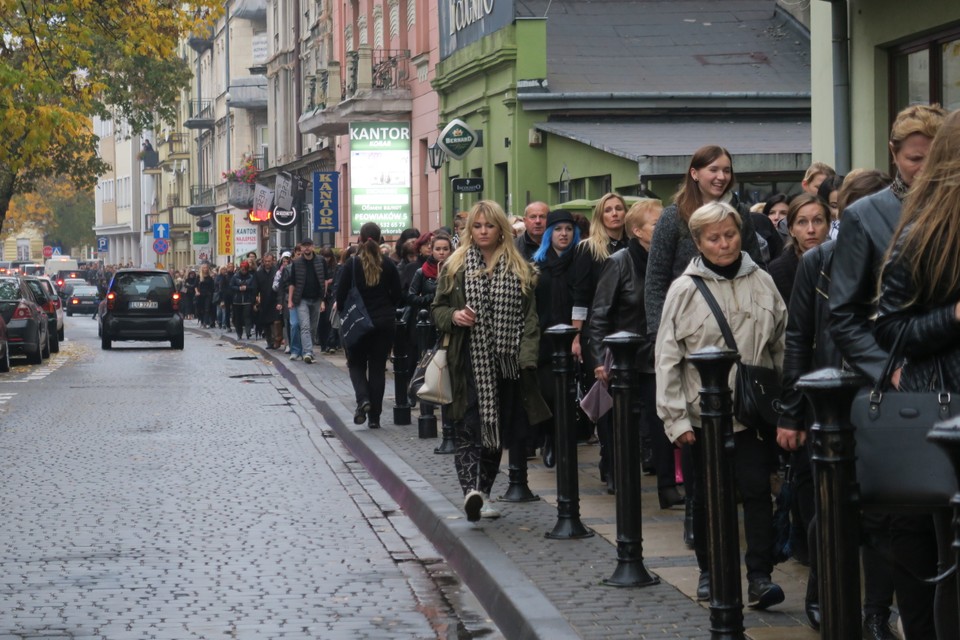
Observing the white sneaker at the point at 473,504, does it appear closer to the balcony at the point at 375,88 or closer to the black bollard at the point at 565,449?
the black bollard at the point at 565,449

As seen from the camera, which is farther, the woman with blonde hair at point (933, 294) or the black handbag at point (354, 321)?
the black handbag at point (354, 321)

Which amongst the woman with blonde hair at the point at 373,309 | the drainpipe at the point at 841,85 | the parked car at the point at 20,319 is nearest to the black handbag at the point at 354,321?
the woman with blonde hair at the point at 373,309

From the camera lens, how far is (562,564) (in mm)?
7750

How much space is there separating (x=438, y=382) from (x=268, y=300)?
74.1 ft

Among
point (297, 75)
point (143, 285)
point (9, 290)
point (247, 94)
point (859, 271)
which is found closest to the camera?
point (859, 271)

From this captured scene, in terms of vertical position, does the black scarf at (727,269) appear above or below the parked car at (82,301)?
below

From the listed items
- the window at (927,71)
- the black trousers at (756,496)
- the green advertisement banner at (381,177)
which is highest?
the green advertisement banner at (381,177)

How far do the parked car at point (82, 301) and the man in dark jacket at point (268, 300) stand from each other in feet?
135

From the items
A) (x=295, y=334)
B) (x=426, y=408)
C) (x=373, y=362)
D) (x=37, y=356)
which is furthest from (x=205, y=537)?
(x=37, y=356)

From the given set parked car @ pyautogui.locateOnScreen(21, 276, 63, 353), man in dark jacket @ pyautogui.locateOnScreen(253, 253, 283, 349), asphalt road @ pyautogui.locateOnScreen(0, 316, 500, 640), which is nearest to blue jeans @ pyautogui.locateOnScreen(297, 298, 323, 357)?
man in dark jacket @ pyautogui.locateOnScreen(253, 253, 283, 349)

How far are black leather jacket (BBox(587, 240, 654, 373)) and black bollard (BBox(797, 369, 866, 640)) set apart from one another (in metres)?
4.84

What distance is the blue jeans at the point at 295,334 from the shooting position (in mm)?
26489

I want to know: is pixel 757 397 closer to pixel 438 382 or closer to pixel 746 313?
pixel 746 313

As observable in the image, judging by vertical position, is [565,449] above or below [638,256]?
below
